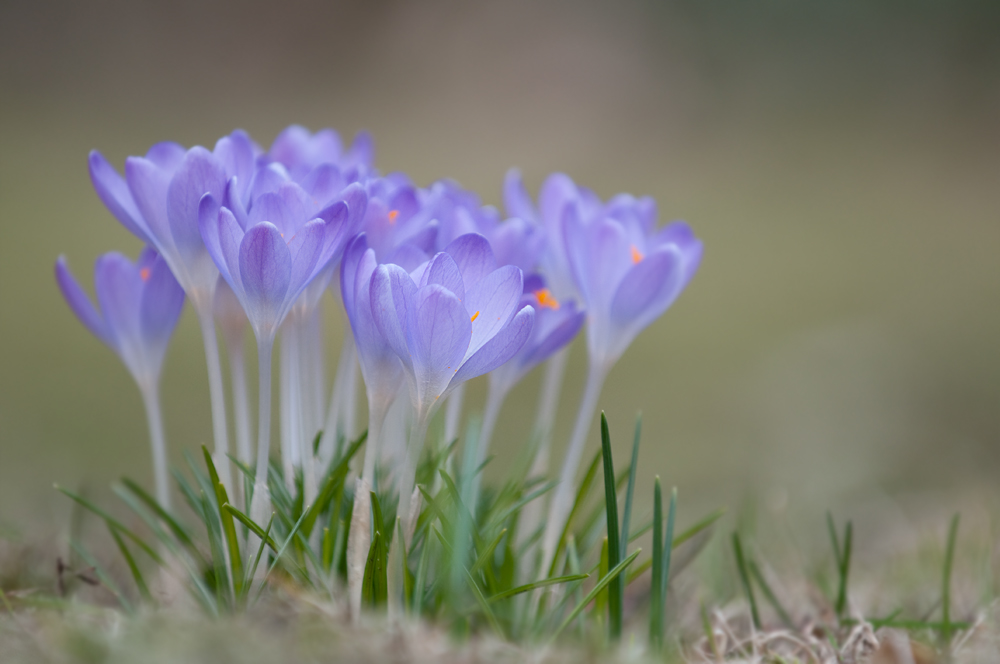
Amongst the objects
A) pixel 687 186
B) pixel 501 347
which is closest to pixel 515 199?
pixel 501 347

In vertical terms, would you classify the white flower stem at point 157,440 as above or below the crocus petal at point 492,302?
below

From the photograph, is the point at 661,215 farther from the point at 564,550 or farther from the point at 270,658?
the point at 270,658

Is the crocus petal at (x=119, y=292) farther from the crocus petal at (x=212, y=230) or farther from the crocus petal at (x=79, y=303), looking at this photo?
the crocus petal at (x=212, y=230)

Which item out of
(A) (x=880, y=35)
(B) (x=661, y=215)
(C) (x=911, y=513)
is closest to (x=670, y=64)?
(A) (x=880, y=35)

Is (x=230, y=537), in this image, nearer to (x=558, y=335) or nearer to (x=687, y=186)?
(x=558, y=335)

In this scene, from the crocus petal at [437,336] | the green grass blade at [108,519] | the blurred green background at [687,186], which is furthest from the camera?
the blurred green background at [687,186]

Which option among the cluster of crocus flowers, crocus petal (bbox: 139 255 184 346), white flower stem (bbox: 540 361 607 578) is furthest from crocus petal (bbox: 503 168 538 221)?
crocus petal (bbox: 139 255 184 346)

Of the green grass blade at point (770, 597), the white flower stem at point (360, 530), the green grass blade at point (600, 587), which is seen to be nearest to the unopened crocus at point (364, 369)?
the white flower stem at point (360, 530)

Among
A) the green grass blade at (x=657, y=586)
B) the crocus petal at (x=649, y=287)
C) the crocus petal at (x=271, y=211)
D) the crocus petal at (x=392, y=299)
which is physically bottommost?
the green grass blade at (x=657, y=586)
